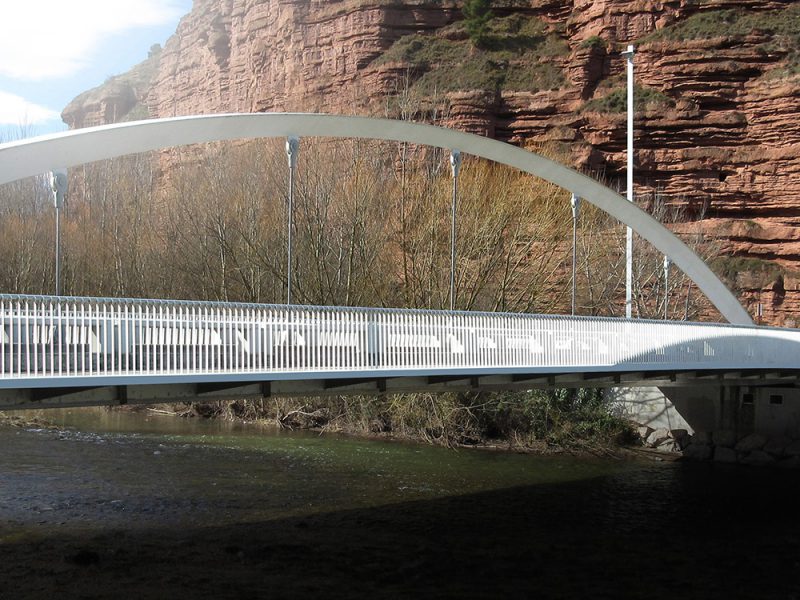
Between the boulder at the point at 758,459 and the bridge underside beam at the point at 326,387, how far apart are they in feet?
12.0

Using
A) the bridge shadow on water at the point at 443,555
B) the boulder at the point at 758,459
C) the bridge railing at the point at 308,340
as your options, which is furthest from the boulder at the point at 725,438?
the bridge shadow on water at the point at 443,555

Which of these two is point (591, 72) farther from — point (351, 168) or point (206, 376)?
point (206, 376)

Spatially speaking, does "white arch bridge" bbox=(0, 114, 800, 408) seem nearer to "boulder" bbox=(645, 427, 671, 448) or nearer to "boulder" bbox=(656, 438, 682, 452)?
"boulder" bbox=(656, 438, 682, 452)

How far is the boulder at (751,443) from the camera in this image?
80.4 ft

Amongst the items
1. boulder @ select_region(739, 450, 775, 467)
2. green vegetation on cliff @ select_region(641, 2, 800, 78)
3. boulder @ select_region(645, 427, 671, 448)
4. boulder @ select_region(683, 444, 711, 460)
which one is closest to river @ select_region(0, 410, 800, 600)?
boulder @ select_region(739, 450, 775, 467)

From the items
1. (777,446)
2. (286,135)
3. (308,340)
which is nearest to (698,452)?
(777,446)

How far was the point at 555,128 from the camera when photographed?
49.4 m

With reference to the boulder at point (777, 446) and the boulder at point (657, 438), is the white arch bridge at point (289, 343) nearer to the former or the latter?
the boulder at point (777, 446)

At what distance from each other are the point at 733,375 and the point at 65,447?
16.3 metres

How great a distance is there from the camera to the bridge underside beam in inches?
440

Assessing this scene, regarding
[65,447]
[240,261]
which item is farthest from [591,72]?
[65,447]

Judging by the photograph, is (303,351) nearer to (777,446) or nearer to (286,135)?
(286,135)

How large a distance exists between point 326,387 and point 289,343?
49.0 inches

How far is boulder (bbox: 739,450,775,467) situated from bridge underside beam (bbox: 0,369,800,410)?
3662mm
